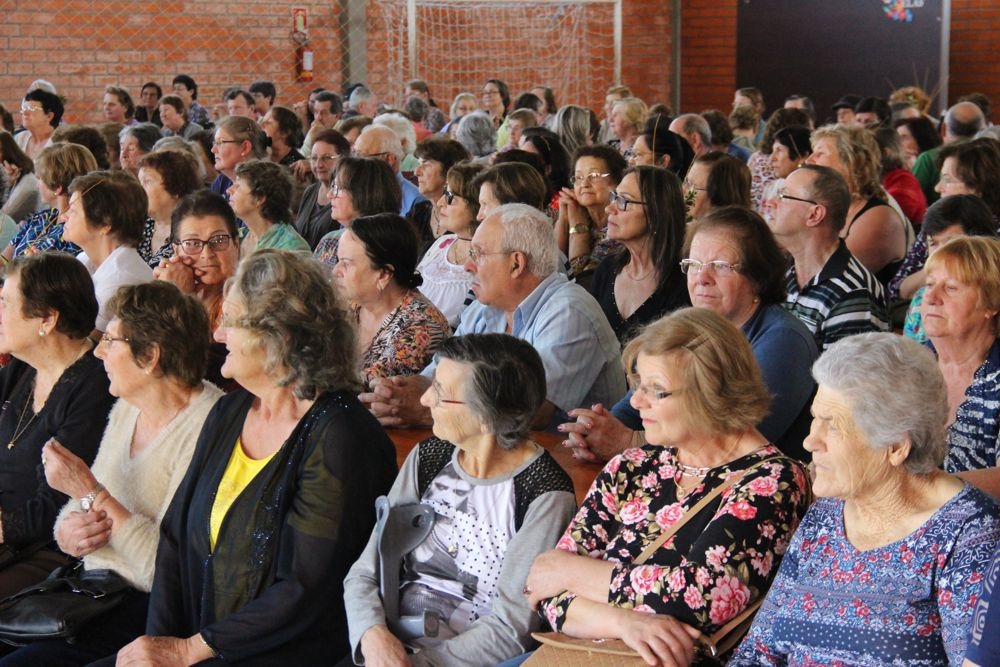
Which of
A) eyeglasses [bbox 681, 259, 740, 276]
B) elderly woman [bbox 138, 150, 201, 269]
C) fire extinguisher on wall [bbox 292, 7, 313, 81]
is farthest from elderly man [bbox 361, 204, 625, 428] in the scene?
fire extinguisher on wall [bbox 292, 7, 313, 81]

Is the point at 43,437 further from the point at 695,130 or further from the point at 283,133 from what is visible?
the point at 695,130

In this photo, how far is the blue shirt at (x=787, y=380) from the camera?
9.02 ft

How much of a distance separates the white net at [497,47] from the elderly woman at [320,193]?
550cm

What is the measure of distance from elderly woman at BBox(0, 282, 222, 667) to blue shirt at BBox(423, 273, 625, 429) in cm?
70

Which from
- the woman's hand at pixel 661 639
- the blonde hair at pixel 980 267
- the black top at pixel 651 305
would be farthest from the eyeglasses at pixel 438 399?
the black top at pixel 651 305

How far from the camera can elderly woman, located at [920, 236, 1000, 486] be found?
268 centimetres

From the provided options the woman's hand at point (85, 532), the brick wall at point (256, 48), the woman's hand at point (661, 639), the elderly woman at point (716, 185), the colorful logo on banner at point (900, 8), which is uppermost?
the colorful logo on banner at point (900, 8)

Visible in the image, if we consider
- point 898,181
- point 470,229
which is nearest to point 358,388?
point 470,229

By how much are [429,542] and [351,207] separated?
267cm

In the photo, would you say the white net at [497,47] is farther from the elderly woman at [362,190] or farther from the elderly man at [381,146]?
the elderly woman at [362,190]

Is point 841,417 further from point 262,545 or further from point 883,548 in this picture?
point 262,545

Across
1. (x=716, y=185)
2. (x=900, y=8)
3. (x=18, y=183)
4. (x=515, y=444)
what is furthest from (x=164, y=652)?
(x=900, y=8)

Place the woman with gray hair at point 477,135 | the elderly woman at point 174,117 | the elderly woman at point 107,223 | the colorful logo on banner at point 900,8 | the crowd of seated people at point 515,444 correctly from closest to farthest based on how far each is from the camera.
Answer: the crowd of seated people at point 515,444, the elderly woman at point 107,223, the woman with gray hair at point 477,135, the elderly woman at point 174,117, the colorful logo on banner at point 900,8

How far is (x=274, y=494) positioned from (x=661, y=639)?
2.84 ft
